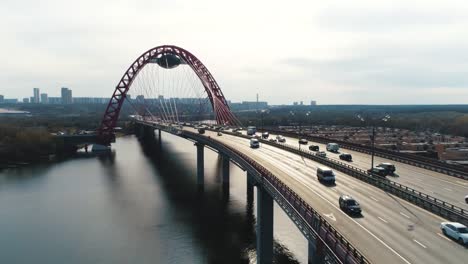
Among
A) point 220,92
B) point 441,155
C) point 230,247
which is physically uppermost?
point 220,92

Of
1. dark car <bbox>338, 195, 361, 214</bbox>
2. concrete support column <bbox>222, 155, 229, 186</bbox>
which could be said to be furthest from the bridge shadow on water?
dark car <bbox>338, 195, 361, 214</bbox>

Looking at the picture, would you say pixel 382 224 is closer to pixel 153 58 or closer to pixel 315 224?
pixel 315 224

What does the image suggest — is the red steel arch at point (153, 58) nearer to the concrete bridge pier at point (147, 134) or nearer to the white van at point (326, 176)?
the concrete bridge pier at point (147, 134)

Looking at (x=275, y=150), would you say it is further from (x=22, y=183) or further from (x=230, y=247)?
(x=22, y=183)

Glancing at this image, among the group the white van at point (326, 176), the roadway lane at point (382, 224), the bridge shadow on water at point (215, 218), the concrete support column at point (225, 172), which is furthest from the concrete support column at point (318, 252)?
the concrete support column at point (225, 172)

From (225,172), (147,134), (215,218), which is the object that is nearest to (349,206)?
(215,218)

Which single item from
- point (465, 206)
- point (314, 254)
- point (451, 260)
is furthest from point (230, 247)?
point (451, 260)
